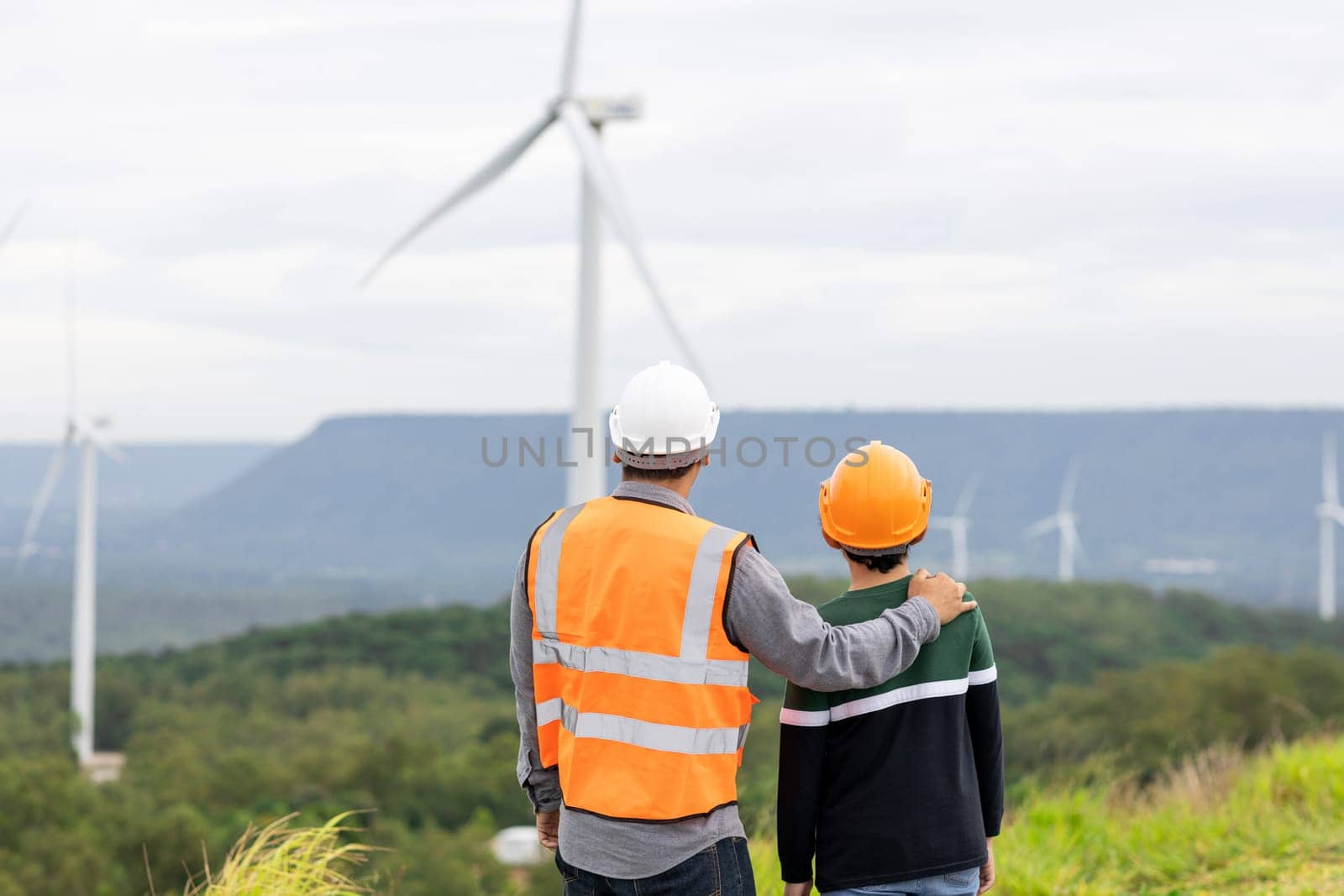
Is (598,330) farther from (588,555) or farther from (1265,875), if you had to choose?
(588,555)

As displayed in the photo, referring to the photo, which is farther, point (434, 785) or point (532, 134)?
point (434, 785)

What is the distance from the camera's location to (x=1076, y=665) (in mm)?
111000

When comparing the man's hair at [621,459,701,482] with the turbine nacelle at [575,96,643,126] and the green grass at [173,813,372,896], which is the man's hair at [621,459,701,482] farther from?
the turbine nacelle at [575,96,643,126]

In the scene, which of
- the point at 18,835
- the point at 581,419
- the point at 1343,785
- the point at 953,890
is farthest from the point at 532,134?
the point at 18,835

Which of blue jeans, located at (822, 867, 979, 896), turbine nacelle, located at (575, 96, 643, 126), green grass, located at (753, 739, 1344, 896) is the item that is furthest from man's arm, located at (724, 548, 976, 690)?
turbine nacelle, located at (575, 96, 643, 126)

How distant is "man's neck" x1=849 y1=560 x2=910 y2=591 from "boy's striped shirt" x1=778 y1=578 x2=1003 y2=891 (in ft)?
0.21

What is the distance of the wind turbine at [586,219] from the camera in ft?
61.3

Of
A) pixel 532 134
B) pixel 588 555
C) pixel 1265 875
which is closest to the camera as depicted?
pixel 588 555

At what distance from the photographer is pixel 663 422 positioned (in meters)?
4.39

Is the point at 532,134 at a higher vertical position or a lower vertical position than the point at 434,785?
higher

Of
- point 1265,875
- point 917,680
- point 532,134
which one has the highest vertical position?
point 532,134

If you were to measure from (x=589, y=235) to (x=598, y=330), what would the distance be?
1496 millimetres

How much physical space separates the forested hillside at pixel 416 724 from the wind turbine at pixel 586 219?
20.3 ft

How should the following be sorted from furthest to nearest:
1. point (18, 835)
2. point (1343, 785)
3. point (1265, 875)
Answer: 1. point (18, 835)
2. point (1343, 785)
3. point (1265, 875)
